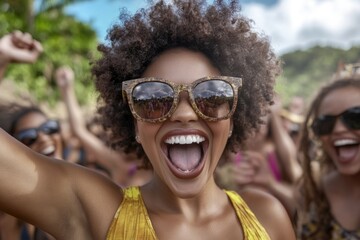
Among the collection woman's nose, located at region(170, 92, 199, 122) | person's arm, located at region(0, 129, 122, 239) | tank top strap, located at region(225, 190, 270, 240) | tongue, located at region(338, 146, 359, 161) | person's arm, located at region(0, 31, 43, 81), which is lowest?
tank top strap, located at region(225, 190, 270, 240)

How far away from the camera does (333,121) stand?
3.25 m

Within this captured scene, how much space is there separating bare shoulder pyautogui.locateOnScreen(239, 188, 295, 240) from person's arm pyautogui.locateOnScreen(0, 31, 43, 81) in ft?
3.91

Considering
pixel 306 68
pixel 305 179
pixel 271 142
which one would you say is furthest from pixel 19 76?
pixel 306 68

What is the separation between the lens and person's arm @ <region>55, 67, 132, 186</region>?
474 cm

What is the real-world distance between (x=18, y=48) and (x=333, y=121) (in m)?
1.87

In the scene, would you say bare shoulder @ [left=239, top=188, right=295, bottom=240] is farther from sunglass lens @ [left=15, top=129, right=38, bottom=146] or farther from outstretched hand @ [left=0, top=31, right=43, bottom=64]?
sunglass lens @ [left=15, top=129, right=38, bottom=146]

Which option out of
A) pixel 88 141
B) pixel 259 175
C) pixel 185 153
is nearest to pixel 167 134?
pixel 185 153

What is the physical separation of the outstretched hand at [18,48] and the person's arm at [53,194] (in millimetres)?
754

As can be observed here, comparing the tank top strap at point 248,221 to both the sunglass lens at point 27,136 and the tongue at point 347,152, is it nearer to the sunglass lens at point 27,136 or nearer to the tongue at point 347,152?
the tongue at point 347,152

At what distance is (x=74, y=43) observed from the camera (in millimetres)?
20812

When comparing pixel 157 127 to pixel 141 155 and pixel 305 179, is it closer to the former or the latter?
pixel 141 155

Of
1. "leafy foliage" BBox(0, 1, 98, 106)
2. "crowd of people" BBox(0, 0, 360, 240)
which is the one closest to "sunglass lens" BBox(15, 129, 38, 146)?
"crowd of people" BBox(0, 0, 360, 240)

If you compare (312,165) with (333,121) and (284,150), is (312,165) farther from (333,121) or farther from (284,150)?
(284,150)

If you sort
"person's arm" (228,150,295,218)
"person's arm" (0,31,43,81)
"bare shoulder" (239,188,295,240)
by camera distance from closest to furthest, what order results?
"bare shoulder" (239,188,295,240)
"person's arm" (0,31,43,81)
"person's arm" (228,150,295,218)
